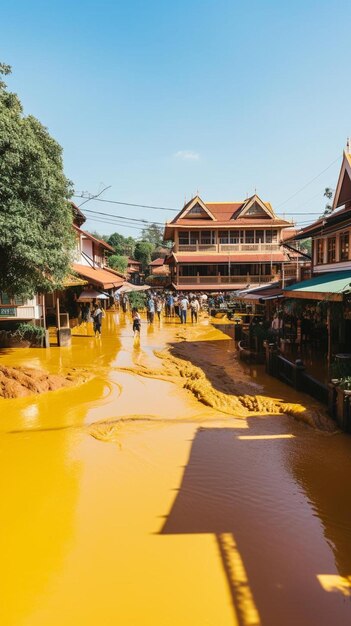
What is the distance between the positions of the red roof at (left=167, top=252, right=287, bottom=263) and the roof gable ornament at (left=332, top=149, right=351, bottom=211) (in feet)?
63.4

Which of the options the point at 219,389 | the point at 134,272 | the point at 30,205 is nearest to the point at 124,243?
the point at 134,272

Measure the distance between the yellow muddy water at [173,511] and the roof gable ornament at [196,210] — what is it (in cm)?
3101

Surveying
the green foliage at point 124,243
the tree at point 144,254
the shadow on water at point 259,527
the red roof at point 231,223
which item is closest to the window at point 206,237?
the red roof at point 231,223

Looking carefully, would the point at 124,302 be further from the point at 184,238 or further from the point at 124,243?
the point at 124,243

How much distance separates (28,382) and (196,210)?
31.7 metres

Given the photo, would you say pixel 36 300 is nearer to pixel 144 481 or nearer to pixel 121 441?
pixel 121 441

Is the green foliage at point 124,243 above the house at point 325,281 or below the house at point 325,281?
above

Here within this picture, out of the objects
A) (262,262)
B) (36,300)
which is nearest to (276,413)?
(36,300)

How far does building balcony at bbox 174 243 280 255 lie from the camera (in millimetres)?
38750

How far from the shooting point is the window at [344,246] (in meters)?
16.5

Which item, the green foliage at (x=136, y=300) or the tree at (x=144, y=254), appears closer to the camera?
the green foliage at (x=136, y=300)

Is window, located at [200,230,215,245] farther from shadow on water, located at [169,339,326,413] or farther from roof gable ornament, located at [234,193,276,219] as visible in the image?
shadow on water, located at [169,339,326,413]

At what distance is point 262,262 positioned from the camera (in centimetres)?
3778

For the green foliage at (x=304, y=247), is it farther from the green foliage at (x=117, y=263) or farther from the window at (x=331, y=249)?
the green foliage at (x=117, y=263)
